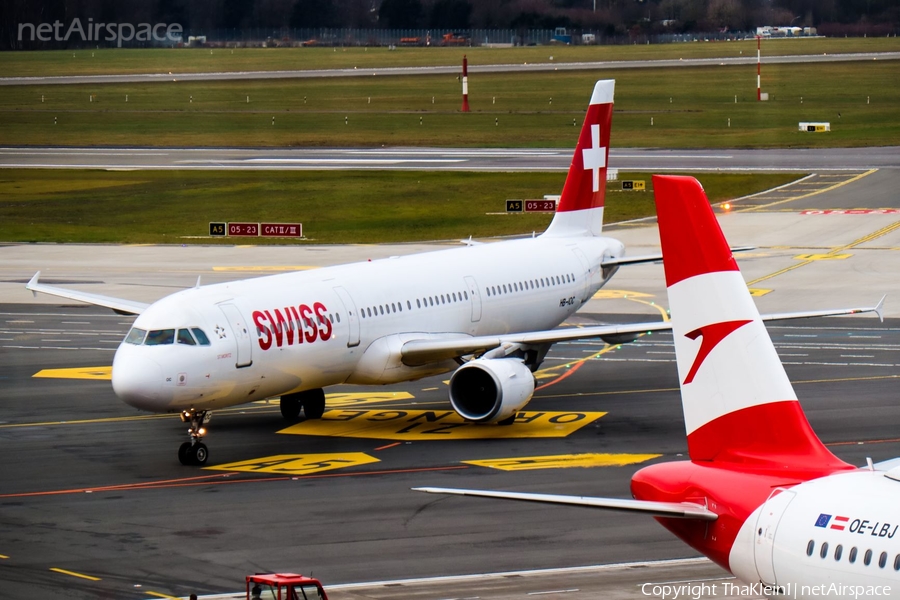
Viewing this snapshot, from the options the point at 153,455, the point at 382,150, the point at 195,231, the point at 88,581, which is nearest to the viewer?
the point at 88,581

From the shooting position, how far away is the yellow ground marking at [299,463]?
32.2 m

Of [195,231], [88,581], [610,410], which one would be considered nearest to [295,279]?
[610,410]

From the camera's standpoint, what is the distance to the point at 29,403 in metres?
40.2

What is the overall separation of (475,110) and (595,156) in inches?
4367

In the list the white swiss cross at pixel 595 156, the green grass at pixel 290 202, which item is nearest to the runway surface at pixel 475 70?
→ the green grass at pixel 290 202

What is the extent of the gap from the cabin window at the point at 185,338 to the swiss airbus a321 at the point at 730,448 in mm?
16150

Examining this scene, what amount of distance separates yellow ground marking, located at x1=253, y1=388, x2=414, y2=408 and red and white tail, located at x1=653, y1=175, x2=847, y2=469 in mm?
22981

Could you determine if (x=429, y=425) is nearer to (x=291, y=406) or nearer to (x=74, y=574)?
(x=291, y=406)

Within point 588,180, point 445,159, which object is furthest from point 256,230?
point 445,159

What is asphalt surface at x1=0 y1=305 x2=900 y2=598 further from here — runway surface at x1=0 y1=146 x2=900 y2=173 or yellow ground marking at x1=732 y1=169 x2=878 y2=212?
runway surface at x1=0 y1=146 x2=900 y2=173

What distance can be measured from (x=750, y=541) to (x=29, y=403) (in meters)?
28.5

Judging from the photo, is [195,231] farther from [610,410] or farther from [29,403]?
[610,410]

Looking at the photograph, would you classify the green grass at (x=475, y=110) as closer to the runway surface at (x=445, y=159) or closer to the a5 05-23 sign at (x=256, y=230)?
the runway surface at (x=445, y=159)

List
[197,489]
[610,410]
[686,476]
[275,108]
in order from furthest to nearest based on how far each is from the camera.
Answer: [275,108], [610,410], [197,489], [686,476]
